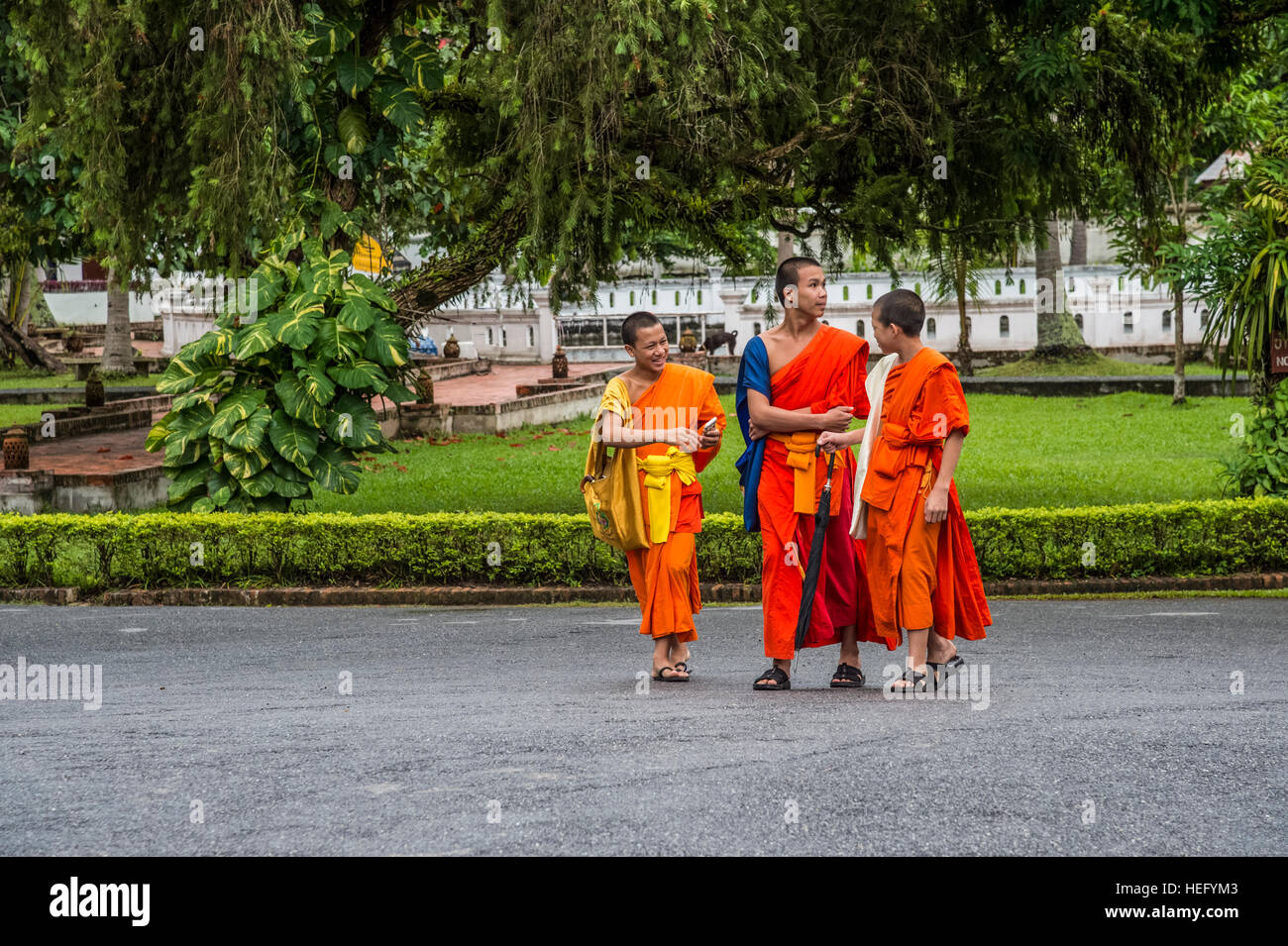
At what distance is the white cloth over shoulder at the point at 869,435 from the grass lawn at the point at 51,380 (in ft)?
72.7

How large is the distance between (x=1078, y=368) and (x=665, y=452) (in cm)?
2181

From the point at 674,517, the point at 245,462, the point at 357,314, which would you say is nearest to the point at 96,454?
the point at 245,462

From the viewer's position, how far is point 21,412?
73.6 ft

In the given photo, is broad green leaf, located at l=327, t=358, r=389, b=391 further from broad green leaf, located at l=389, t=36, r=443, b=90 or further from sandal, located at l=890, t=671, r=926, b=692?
sandal, located at l=890, t=671, r=926, b=692

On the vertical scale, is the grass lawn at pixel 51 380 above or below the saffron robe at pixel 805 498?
above

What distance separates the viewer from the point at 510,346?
35281 mm

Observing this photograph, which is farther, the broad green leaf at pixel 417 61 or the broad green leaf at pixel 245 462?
the broad green leaf at pixel 417 61

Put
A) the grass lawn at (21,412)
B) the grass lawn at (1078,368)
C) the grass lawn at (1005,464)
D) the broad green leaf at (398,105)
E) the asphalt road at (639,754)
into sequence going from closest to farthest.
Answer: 1. the asphalt road at (639,754)
2. the broad green leaf at (398,105)
3. the grass lawn at (1005,464)
4. the grass lawn at (21,412)
5. the grass lawn at (1078,368)

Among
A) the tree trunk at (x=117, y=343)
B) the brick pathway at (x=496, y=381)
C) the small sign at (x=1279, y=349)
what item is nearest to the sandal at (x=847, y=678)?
the small sign at (x=1279, y=349)

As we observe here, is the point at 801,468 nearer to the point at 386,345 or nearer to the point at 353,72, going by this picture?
the point at 386,345

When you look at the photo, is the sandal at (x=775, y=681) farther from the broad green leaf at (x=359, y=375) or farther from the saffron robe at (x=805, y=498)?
the broad green leaf at (x=359, y=375)

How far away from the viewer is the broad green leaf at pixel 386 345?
11273 millimetres

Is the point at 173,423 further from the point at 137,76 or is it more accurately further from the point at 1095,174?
the point at 1095,174

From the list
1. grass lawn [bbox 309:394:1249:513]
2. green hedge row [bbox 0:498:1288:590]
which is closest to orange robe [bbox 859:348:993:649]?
green hedge row [bbox 0:498:1288:590]
